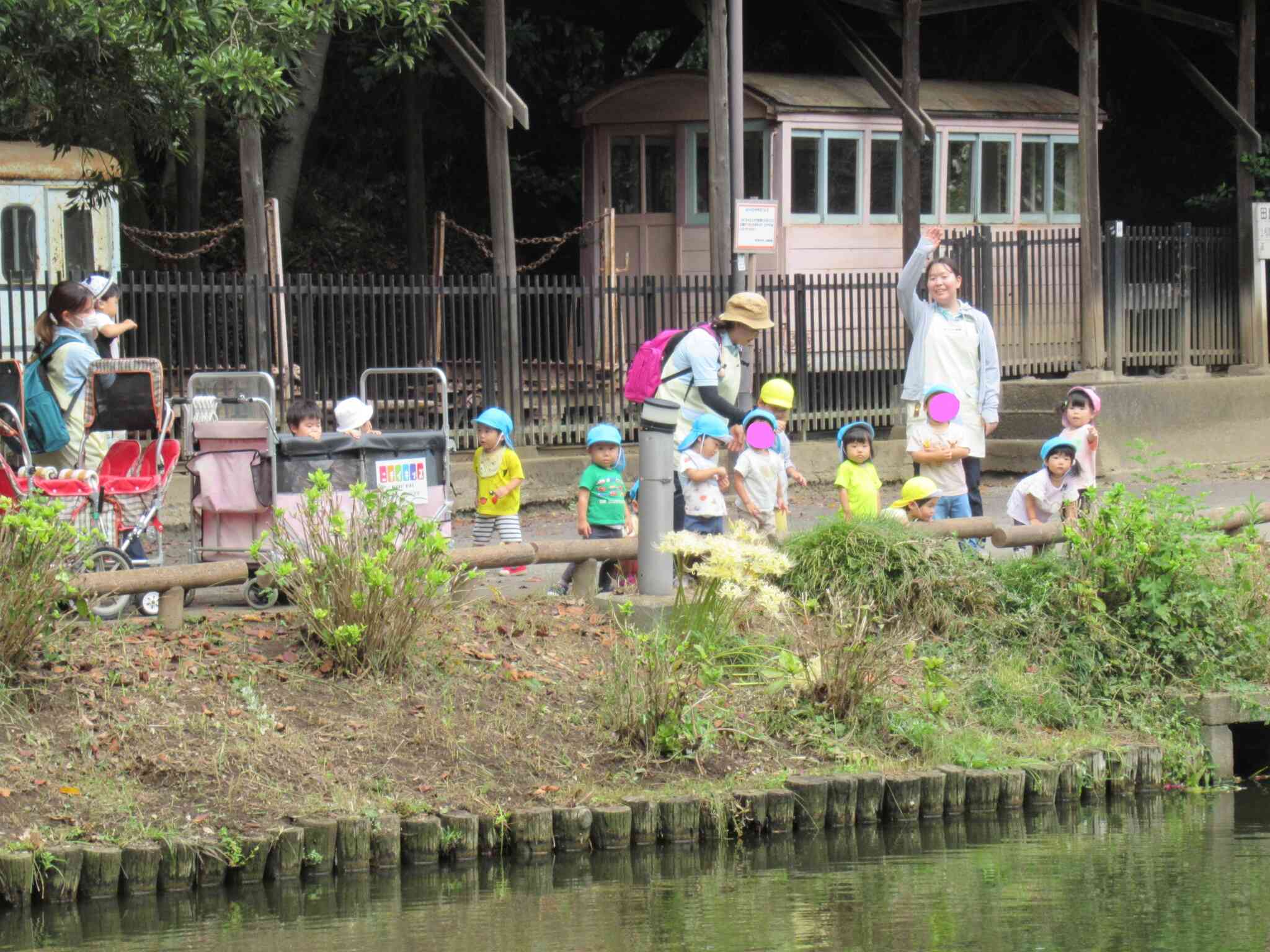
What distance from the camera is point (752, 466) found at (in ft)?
36.4

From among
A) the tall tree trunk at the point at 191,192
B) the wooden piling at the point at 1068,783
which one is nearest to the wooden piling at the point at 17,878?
the wooden piling at the point at 1068,783

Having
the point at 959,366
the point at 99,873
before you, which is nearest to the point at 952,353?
the point at 959,366

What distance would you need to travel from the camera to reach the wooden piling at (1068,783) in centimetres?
880

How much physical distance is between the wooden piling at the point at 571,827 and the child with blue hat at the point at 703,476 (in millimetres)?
3183

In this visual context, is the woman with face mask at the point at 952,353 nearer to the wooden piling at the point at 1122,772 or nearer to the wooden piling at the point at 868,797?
the wooden piling at the point at 1122,772

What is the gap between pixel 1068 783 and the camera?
8.82 m

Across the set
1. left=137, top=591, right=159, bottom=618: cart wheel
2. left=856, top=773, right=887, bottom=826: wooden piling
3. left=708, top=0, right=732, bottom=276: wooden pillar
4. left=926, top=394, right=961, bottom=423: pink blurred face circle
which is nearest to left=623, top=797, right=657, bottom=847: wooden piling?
left=856, top=773, right=887, bottom=826: wooden piling

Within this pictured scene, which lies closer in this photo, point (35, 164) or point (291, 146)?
point (35, 164)

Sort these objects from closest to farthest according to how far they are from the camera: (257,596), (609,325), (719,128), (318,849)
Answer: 1. (318,849)
2. (257,596)
3. (609,325)
4. (719,128)

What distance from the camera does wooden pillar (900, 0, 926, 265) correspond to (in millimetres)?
21000

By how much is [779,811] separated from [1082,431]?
4192mm

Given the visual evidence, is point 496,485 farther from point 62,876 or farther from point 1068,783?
point 62,876

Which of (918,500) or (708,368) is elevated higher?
(708,368)

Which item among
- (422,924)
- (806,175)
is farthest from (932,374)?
(806,175)
